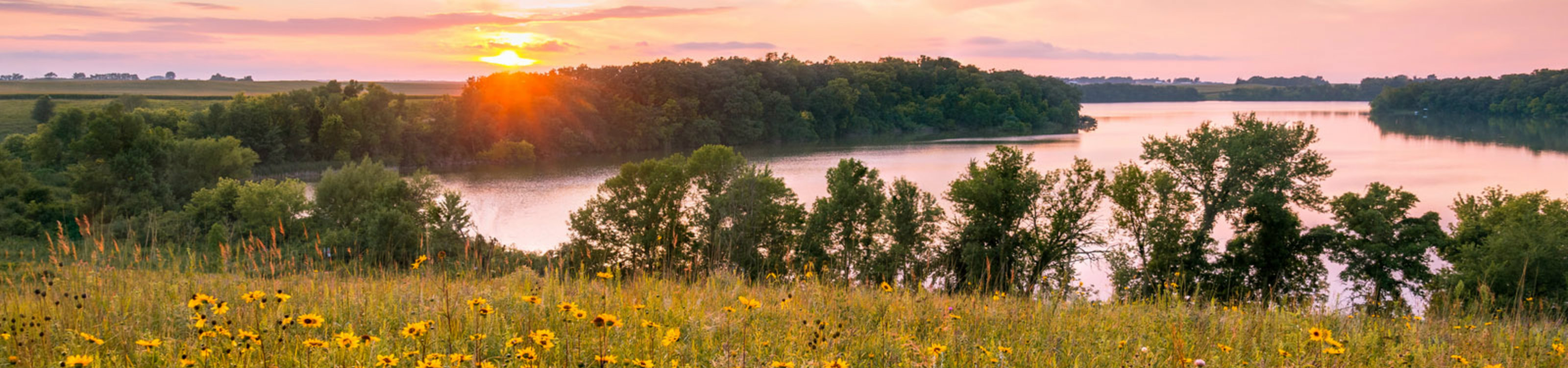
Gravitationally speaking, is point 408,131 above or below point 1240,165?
below

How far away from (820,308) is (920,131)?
88200 mm

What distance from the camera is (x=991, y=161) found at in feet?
76.5

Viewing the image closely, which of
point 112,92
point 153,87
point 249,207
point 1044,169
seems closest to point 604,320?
point 249,207

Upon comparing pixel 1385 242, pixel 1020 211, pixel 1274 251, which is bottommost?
pixel 1274 251

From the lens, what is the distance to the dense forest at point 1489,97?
90.1 m

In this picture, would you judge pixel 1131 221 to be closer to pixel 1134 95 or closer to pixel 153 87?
pixel 153 87

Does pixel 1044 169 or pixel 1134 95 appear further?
pixel 1134 95

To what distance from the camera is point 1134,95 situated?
17225 centimetres

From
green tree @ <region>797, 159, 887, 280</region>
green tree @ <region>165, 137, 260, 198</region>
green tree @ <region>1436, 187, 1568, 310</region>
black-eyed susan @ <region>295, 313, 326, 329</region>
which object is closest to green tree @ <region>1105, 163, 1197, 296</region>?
green tree @ <region>1436, 187, 1568, 310</region>

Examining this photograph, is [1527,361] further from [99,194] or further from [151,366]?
[99,194]

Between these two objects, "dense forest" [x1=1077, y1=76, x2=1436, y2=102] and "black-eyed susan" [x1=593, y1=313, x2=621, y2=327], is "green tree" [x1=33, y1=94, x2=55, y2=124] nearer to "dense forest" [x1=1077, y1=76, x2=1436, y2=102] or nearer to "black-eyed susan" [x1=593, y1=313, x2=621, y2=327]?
"black-eyed susan" [x1=593, y1=313, x2=621, y2=327]

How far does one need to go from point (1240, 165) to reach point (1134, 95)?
161m

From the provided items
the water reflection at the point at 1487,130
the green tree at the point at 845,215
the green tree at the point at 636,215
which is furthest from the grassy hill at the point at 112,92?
the water reflection at the point at 1487,130

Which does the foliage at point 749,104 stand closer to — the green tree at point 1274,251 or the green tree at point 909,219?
the green tree at point 909,219
